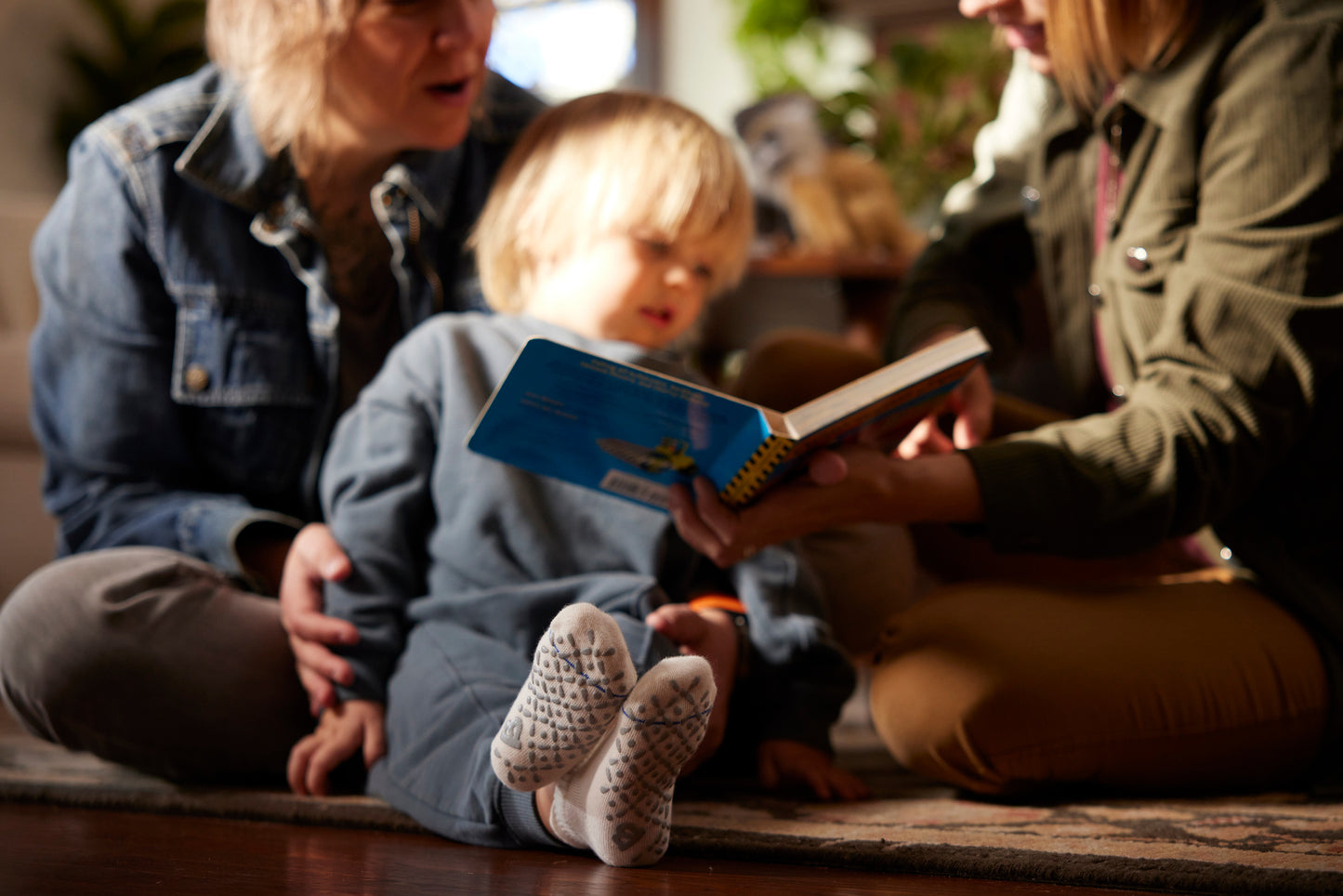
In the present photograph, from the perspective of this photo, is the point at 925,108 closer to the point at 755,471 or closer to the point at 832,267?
the point at 832,267

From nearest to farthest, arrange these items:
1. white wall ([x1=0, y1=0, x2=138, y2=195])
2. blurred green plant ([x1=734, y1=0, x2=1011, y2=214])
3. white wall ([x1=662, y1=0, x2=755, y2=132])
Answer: blurred green plant ([x1=734, y1=0, x2=1011, y2=214]) < white wall ([x1=0, y1=0, x2=138, y2=195]) < white wall ([x1=662, y1=0, x2=755, y2=132])

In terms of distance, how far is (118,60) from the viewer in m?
3.69

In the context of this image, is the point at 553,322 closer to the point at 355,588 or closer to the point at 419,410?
the point at 419,410

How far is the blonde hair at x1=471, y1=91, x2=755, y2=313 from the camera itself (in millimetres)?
1018

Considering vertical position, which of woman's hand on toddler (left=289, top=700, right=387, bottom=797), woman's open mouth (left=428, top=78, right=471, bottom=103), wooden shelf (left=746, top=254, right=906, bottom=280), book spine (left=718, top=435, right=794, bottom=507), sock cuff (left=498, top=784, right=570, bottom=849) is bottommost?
woman's hand on toddler (left=289, top=700, right=387, bottom=797)

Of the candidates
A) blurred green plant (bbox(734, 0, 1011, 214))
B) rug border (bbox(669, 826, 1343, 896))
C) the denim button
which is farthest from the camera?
blurred green plant (bbox(734, 0, 1011, 214))

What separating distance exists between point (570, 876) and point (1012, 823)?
1.12 feet

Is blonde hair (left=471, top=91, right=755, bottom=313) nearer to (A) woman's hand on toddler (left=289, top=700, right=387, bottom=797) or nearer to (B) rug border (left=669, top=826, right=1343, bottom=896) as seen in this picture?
(A) woman's hand on toddler (left=289, top=700, right=387, bottom=797)

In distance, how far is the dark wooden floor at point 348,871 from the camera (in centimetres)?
62

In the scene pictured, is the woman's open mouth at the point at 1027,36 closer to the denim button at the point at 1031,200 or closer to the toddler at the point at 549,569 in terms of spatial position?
the denim button at the point at 1031,200

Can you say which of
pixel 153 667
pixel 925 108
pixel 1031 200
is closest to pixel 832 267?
pixel 925 108

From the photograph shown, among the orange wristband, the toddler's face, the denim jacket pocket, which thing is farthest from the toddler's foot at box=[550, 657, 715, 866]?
the denim jacket pocket

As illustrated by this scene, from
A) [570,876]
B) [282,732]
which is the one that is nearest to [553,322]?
[282,732]

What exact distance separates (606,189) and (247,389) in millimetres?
434
